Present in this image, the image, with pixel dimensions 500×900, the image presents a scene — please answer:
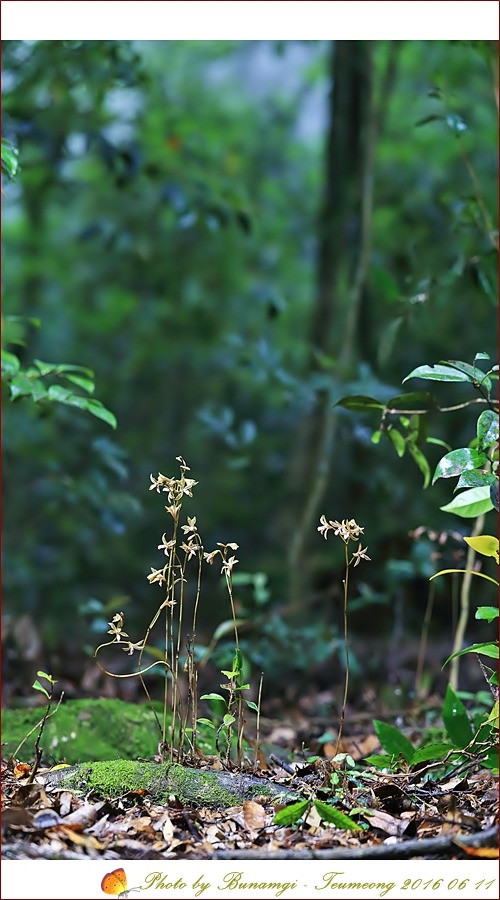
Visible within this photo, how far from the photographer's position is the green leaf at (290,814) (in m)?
1.58

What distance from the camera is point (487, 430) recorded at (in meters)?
1.72

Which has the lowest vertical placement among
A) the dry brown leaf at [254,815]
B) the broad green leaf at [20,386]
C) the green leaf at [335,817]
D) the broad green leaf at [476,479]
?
the dry brown leaf at [254,815]

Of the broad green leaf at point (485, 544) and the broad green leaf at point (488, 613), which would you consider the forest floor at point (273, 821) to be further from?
the broad green leaf at point (485, 544)

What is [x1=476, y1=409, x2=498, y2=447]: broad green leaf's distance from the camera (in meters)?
1.71

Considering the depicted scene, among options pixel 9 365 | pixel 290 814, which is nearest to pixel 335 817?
pixel 290 814

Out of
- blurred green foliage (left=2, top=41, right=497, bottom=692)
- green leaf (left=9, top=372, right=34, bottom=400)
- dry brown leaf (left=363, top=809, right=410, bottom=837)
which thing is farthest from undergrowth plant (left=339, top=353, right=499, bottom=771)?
blurred green foliage (left=2, top=41, right=497, bottom=692)

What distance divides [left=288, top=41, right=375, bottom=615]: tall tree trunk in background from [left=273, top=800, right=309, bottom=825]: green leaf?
208cm

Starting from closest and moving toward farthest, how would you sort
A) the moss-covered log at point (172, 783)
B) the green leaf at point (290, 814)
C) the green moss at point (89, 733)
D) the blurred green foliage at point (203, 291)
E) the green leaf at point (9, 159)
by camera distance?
the green leaf at point (290, 814) → the moss-covered log at point (172, 783) → the green leaf at point (9, 159) → the green moss at point (89, 733) → the blurred green foliage at point (203, 291)

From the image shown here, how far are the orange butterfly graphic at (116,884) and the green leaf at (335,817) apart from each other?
0.37 m

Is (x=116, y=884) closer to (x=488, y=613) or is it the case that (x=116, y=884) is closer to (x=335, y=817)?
(x=335, y=817)

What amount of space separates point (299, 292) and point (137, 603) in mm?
2796

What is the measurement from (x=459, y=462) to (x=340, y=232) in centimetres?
271

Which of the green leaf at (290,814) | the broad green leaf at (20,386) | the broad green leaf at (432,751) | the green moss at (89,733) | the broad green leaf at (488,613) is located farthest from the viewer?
the green moss at (89,733)

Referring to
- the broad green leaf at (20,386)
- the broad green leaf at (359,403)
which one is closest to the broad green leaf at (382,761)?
the broad green leaf at (359,403)
